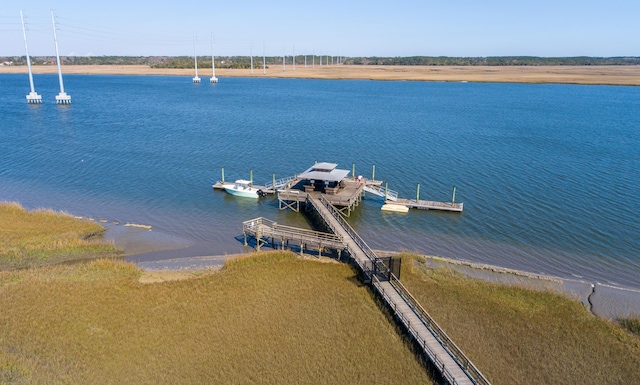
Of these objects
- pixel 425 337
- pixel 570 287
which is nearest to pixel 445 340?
pixel 425 337

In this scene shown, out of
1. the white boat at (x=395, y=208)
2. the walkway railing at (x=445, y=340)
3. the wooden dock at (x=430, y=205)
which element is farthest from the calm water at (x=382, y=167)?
the walkway railing at (x=445, y=340)

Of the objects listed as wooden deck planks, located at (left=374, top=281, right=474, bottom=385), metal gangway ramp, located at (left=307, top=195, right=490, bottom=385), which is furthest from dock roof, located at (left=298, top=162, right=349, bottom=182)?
wooden deck planks, located at (left=374, top=281, right=474, bottom=385)

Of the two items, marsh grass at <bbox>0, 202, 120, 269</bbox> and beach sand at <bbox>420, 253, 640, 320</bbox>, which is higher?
marsh grass at <bbox>0, 202, 120, 269</bbox>

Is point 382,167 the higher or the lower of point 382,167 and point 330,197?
the lower

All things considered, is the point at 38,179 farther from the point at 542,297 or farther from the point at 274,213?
the point at 542,297

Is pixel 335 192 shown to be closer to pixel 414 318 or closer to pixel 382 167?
pixel 382 167

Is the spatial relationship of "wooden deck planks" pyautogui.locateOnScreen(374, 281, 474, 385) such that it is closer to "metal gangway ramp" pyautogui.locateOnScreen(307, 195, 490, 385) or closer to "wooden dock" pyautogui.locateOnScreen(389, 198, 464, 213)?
"metal gangway ramp" pyautogui.locateOnScreen(307, 195, 490, 385)

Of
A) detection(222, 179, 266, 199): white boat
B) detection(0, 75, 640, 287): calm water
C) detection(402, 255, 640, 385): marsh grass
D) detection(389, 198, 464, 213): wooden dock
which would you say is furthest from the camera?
detection(222, 179, 266, 199): white boat
